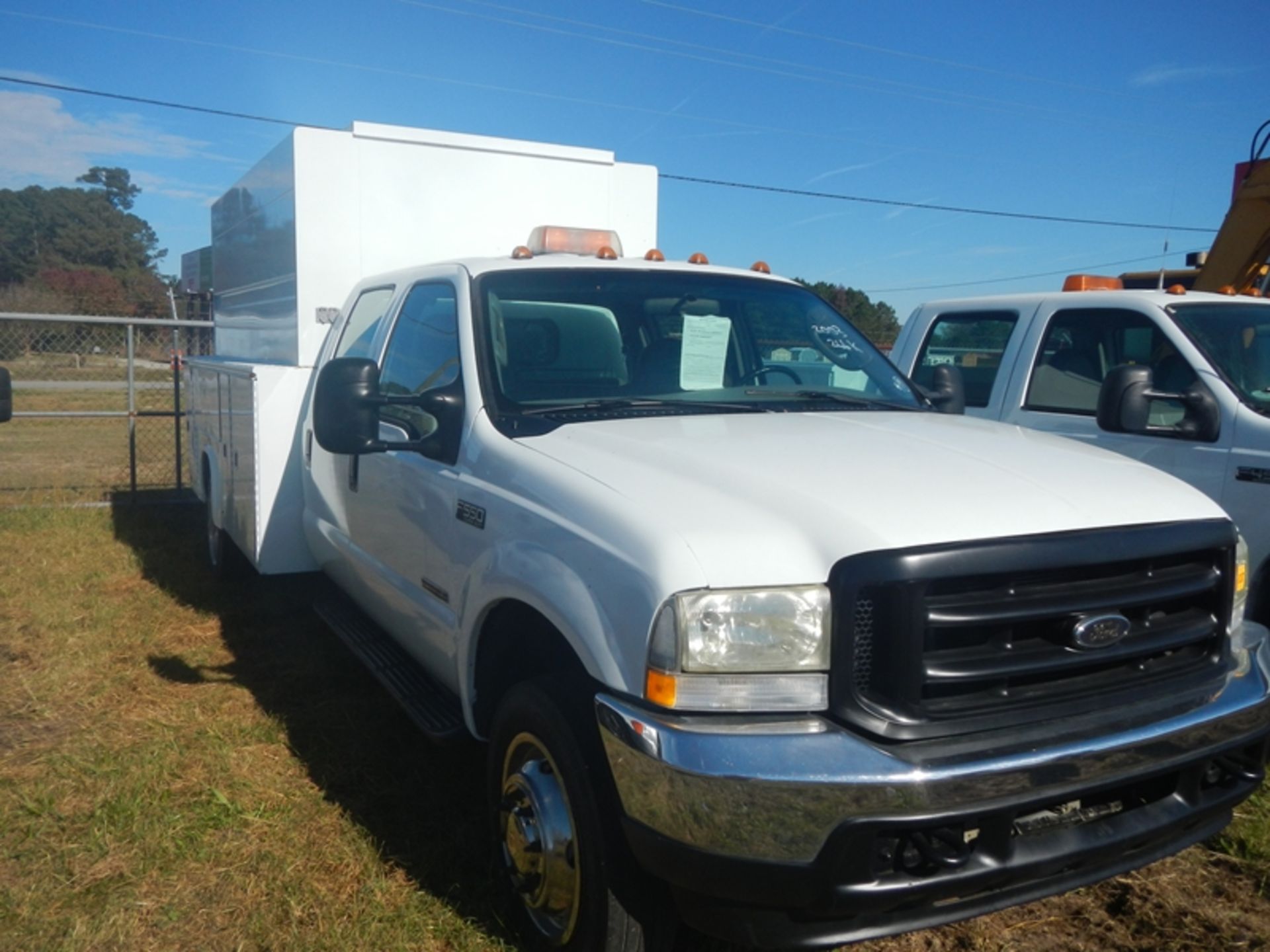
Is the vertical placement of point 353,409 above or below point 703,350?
below

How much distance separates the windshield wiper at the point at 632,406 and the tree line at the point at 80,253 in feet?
146

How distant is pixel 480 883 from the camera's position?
340 centimetres

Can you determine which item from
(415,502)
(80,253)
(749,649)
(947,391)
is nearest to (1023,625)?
(749,649)

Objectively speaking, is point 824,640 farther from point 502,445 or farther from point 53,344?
point 53,344

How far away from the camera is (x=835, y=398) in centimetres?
382

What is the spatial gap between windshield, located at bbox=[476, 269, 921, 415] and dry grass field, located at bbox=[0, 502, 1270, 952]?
159cm

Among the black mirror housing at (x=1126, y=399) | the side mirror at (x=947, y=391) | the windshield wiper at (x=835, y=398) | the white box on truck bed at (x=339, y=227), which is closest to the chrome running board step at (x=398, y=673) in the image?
the white box on truck bed at (x=339, y=227)

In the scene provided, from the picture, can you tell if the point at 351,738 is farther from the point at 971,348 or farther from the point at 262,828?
the point at 971,348

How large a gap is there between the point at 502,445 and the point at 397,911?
4.71 ft

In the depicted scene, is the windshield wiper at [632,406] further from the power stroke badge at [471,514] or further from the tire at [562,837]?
the tire at [562,837]

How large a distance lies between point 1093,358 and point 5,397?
511 centimetres

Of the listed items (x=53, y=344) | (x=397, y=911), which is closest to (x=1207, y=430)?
(x=397, y=911)

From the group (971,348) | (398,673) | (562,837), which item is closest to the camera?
(562,837)

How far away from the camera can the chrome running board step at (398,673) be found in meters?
3.62
